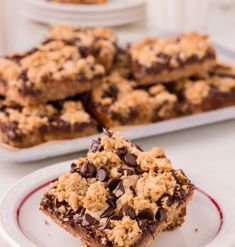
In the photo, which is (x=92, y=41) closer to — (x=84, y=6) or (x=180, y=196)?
(x=84, y=6)

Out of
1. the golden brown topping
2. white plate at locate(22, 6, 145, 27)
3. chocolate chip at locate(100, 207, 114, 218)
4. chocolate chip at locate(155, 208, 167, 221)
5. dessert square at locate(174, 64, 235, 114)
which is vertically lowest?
white plate at locate(22, 6, 145, 27)

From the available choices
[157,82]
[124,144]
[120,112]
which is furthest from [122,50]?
[124,144]

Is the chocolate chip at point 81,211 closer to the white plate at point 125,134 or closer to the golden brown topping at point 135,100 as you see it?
the white plate at point 125,134

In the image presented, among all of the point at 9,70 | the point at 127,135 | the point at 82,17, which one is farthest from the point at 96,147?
the point at 82,17

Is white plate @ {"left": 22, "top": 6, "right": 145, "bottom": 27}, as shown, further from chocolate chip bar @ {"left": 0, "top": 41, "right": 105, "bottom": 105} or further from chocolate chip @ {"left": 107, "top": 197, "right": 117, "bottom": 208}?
chocolate chip @ {"left": 107, "top": 197, "right": 117, "bottom": 208}

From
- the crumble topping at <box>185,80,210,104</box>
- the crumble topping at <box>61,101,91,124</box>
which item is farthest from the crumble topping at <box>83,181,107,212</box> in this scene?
the crumble topping at <box>185,80,210,104</box>
